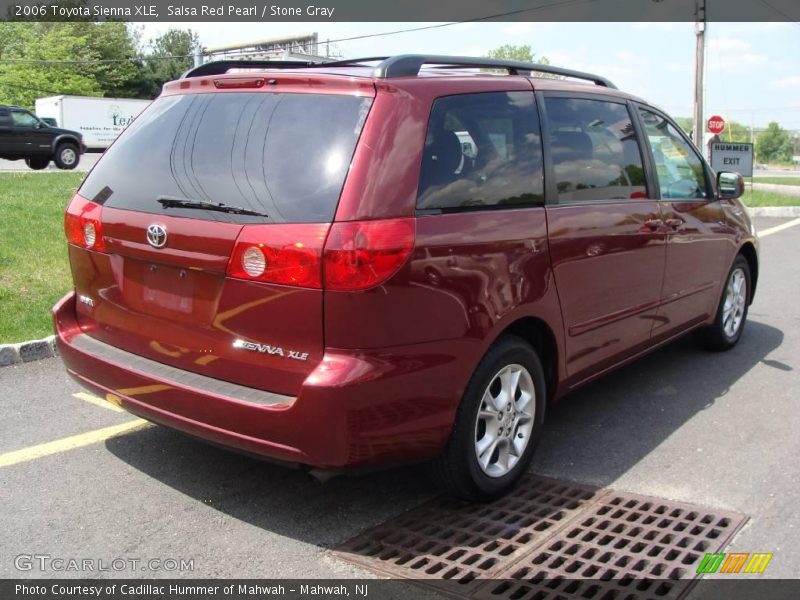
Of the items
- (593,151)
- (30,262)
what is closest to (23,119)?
(30,262)

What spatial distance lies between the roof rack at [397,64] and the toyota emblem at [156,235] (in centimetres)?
94

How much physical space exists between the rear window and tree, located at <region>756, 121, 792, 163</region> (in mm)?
107422

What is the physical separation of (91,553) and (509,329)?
6.54 feet

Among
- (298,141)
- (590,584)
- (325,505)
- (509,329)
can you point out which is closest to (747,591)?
(590,584)

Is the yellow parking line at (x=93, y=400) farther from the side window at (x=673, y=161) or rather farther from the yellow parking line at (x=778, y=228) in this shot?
the yellow parking line at (x=778, y=228)

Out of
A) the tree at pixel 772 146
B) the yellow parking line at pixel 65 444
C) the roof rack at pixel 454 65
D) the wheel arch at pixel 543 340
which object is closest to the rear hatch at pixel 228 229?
the roof rack at pixel 454 65

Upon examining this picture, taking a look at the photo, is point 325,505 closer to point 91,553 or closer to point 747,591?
point 91,553

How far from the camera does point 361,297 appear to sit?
9.67ft

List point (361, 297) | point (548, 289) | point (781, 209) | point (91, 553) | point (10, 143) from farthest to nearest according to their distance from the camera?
point (10, 143) < point (781, 209) < point (548, 289) < point (91, 553) < point (361, 297)

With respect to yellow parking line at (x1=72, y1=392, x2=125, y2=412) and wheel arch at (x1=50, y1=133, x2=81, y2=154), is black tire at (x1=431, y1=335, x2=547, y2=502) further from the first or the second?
wheel arch at (x1=50, y1=133, x2=81, y2=154)

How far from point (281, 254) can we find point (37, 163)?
986 inches

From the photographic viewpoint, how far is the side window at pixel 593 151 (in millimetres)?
4051

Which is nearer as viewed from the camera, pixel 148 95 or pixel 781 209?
pixel 781 209

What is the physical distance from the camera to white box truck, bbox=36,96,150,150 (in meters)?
41.0
